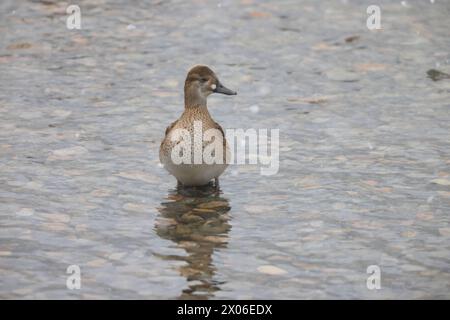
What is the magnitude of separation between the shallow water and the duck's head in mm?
929

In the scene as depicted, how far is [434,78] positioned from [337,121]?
2244mm

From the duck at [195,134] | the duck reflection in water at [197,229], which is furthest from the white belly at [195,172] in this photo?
the duck reflection in water at [197,229]

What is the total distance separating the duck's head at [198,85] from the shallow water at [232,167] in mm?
929

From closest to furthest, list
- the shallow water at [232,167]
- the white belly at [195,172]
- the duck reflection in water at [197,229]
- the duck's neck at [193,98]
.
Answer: the duck reflection in water at [197,229], the shallow water at [232,167], the white belly at [195,172], the duck's neck at [193,98]

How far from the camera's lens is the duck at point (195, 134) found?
9.12 metres

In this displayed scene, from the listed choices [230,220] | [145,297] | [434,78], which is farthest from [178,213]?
[434,78]

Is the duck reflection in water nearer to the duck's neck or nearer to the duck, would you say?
the duck

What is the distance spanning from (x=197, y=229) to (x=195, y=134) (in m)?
1.14

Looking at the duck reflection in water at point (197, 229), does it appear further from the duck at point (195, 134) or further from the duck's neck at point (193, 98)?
the duck's neck at point (193, 98)

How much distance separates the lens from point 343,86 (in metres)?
13.0

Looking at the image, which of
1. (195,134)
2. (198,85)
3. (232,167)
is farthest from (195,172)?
(232,167)

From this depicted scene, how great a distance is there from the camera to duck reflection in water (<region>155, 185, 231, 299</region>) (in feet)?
24.3

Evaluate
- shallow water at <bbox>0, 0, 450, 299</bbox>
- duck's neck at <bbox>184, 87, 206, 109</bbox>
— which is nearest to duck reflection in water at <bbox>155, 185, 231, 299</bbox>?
shallow water at <bbox>0, 0, 450, 299</bbox>

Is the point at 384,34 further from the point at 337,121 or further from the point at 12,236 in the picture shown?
the point at 12,236
